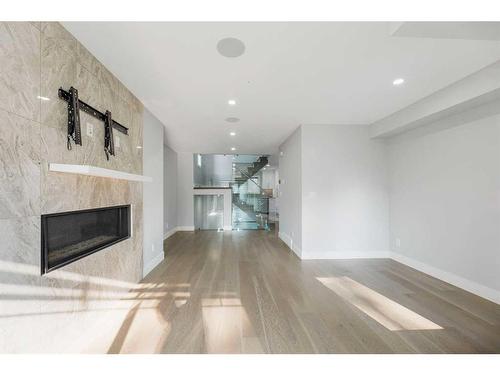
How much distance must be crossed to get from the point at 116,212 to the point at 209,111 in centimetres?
213

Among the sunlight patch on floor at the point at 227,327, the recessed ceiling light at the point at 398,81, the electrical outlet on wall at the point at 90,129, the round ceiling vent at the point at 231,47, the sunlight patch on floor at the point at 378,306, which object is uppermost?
the recessed ceiling light at the point at 398,81

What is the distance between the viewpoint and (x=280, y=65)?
2287 mm

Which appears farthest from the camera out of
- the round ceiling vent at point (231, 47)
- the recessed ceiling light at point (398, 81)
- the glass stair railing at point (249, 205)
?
the glass stair railing at point (249, 205)

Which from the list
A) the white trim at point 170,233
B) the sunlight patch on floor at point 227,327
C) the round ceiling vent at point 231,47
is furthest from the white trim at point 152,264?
the round ceiling vent at point 231,47

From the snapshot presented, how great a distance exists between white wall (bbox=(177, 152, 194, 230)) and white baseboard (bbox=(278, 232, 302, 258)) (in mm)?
3309

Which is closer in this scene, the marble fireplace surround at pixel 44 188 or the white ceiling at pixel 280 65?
the marble fireplace surround at pixel 44 188

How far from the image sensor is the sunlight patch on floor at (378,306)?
2.13 m

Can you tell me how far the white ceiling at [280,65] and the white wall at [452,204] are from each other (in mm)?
833

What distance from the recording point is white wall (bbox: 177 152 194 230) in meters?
7.41

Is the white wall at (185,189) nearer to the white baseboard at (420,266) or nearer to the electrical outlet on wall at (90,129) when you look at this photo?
the white baseboard at (420,266)

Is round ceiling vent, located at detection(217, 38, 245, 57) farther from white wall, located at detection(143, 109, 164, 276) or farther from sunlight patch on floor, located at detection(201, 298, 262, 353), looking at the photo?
sunlight patch on floor, located at detection(201, 298, 262, 353)

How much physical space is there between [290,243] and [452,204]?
311cm

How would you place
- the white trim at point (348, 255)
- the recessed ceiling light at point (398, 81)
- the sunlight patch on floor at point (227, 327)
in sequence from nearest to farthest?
the sunlight patch on floor at point (227, 327) < the recessed ceiling light at point (398, 81) < the white trim at point (348, 255)
